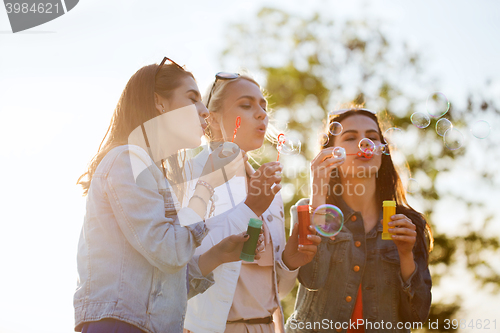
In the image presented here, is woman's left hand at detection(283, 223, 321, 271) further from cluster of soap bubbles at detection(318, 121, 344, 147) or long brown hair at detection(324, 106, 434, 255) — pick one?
cluster of soap bubbles at detection(318, 121, 344, 147)

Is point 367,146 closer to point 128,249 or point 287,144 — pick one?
point 287,144

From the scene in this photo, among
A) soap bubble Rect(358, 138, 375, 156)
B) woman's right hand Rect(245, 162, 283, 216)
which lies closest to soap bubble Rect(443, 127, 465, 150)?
soap bubble Rect(358, 138, 375, 156)

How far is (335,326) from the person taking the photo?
229 cm

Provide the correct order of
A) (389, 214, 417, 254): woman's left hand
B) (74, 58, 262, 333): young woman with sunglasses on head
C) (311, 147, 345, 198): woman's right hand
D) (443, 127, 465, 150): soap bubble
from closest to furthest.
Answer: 1. (74, 58, 262, 333): young woman with sunglasses on head
2. (389, 214, 417, 254): woman's left hand
3. (311, 147, 345, 198): woman's right hand
4. (443, 127, 465, 150): soap bubble

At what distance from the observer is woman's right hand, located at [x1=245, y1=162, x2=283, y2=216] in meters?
2.19

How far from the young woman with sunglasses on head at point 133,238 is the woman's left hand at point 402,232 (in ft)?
3.29

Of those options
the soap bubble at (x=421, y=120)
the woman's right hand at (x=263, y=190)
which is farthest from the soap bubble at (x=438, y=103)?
the woman's right hand at (x=263, y=190)

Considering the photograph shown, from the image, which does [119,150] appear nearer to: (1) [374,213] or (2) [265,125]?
(2) [265,125]

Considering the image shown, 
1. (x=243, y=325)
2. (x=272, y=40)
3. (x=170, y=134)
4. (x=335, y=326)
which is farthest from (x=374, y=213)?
(x=272, y=40)

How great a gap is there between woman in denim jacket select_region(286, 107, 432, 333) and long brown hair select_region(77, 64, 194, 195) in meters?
1.01

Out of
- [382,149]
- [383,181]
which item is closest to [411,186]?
[383,181]

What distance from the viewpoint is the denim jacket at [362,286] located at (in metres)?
2.32

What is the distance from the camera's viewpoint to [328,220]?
240 centimetres

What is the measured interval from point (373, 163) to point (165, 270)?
147 centimetres
